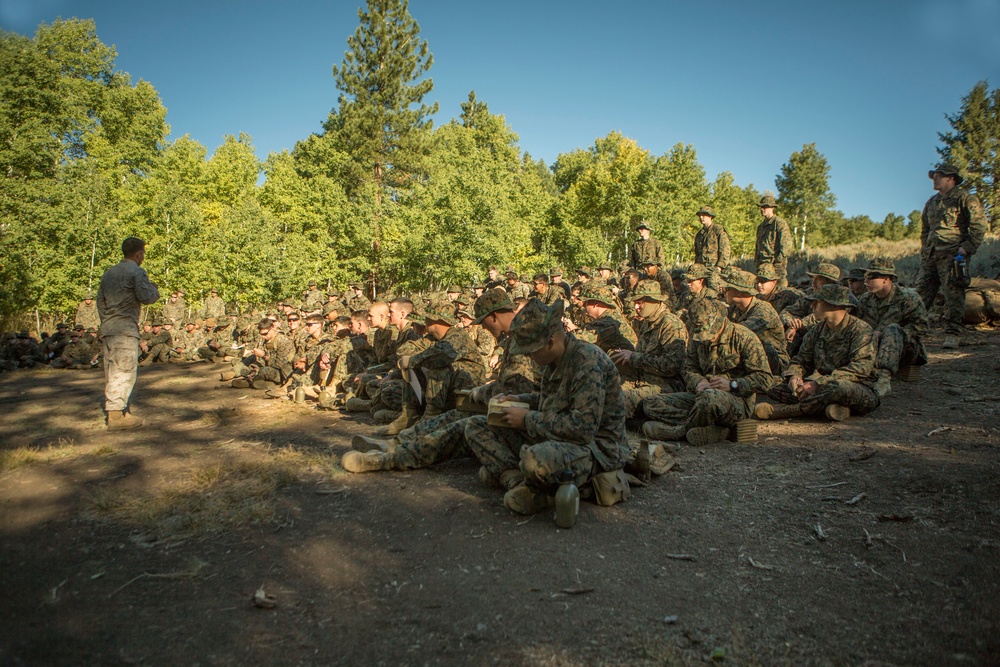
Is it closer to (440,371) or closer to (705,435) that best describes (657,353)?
→ (705,435)

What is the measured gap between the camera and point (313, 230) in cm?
3431

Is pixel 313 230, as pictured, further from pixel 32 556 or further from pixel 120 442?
pixel 32 556

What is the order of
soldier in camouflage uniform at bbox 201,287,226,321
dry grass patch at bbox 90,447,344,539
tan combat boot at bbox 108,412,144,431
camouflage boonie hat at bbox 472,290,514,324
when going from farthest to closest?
1. soldier in camouflage uniform at bbox 201,287,226,321
2. tan combat boot at bbox 108,412,144,431
3. camouflage boonie hat at bbox 472,290,514,324
4. dry grass patch at bbox 90,447,344,539

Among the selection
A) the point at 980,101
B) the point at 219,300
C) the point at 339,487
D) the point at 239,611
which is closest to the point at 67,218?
the point at 219,300

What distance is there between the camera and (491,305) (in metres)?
6.22

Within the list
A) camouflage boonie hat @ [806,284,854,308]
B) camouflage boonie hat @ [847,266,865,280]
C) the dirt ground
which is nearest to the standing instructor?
the dirt ground

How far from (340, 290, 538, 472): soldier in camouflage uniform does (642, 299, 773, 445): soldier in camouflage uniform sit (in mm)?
2118

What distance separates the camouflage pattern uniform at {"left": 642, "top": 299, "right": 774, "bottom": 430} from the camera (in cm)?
680

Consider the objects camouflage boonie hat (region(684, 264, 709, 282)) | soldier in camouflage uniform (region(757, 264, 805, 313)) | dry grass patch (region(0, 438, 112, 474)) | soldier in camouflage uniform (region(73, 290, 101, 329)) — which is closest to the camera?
dry grass patch (region(0, 438, 112, 474))

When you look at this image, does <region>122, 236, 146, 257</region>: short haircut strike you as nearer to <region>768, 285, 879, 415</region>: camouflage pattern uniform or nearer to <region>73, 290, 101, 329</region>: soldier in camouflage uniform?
<region>768, 285, 879, 415</region>: camouflage pattern uniform

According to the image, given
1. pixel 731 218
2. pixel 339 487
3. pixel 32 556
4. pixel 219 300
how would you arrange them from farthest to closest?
pixel 731 218
pixel 219 300
pixel 339 487
pixel 32 556

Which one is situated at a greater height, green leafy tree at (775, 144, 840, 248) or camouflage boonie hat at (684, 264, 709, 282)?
green leafy tree at (775, 144, 840, 248)

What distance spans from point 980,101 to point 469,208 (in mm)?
41013

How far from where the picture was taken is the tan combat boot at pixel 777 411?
698 centimetres
